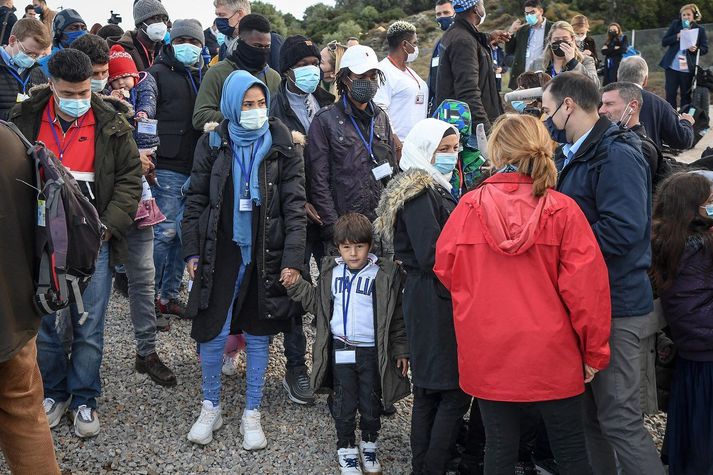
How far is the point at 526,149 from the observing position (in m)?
3.42

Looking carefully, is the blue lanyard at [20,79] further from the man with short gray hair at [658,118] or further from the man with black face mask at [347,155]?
the man with short gray hair at [658,118]

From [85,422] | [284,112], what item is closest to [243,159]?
[284,112]

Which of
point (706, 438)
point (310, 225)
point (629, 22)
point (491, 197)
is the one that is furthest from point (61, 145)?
point (629, 22)

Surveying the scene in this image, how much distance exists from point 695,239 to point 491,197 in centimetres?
128

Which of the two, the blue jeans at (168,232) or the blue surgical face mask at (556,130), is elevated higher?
the blue surgical face mask at (556,130)

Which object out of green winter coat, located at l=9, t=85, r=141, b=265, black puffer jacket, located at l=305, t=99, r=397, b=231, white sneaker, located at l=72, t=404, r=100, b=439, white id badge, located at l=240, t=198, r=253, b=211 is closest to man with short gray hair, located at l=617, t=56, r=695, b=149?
black puffer jacket, located at l=305, t=99, r=397, b=231

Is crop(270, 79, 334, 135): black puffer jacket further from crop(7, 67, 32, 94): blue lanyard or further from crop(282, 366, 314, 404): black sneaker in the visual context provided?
crop(7, 67, 32, 94): blue lanyard

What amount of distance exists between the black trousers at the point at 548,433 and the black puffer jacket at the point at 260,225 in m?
1.66

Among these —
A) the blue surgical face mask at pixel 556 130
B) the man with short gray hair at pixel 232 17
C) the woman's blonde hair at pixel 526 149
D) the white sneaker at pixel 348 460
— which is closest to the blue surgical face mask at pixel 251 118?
the woman's blonde hair at pixel 526 149

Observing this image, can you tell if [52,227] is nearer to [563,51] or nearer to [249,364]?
[249,364]

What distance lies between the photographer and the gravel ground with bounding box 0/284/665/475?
175 inches

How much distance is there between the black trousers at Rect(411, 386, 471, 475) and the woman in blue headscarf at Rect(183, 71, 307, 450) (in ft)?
3.46

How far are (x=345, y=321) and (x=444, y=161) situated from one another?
1.17m

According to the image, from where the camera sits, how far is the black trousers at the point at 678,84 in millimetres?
13875
